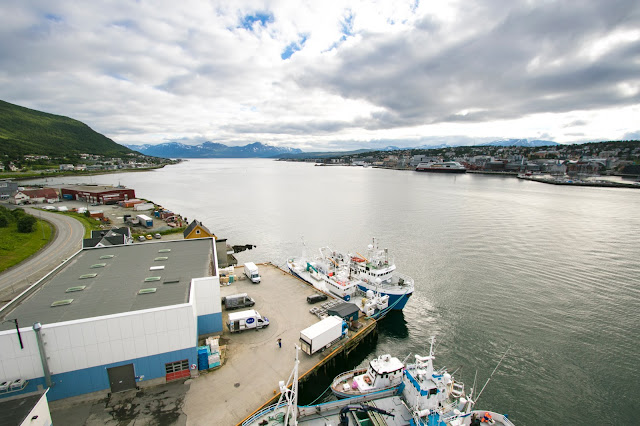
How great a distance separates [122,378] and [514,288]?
40.1 meters

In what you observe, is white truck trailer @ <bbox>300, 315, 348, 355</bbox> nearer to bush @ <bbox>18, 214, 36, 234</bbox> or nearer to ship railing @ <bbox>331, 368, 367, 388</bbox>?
ship railing @ <bbox>331, 368, 367, 388</bbox>

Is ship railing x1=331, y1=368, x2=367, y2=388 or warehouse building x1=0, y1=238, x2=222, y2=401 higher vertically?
warehouse building x1=0, y1=238, x2=222, y2=401

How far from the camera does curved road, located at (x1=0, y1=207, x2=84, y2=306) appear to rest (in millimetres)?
30359

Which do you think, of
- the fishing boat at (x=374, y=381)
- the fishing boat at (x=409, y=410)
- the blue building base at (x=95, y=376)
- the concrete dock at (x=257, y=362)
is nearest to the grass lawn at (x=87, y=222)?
the concrete dock at (x=257, y=362)

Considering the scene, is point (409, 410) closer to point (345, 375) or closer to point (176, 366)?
point (345, 375)

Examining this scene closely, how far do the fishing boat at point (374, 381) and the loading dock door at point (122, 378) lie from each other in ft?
41.6

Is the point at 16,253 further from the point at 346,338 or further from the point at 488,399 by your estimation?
the point at 488,399

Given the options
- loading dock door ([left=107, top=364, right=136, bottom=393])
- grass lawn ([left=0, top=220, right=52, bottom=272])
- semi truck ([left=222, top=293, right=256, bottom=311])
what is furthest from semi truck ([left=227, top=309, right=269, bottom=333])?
grass lawn ([left=0, top=220, right=52, bottom=272])

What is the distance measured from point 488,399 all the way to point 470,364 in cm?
325

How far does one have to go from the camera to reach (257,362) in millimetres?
19953

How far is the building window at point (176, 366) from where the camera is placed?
58.6 ft

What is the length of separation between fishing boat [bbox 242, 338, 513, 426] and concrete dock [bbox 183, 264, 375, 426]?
71.4 inches

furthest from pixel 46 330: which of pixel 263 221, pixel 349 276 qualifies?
pixel 263 221

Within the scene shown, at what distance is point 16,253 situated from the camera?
129ft
